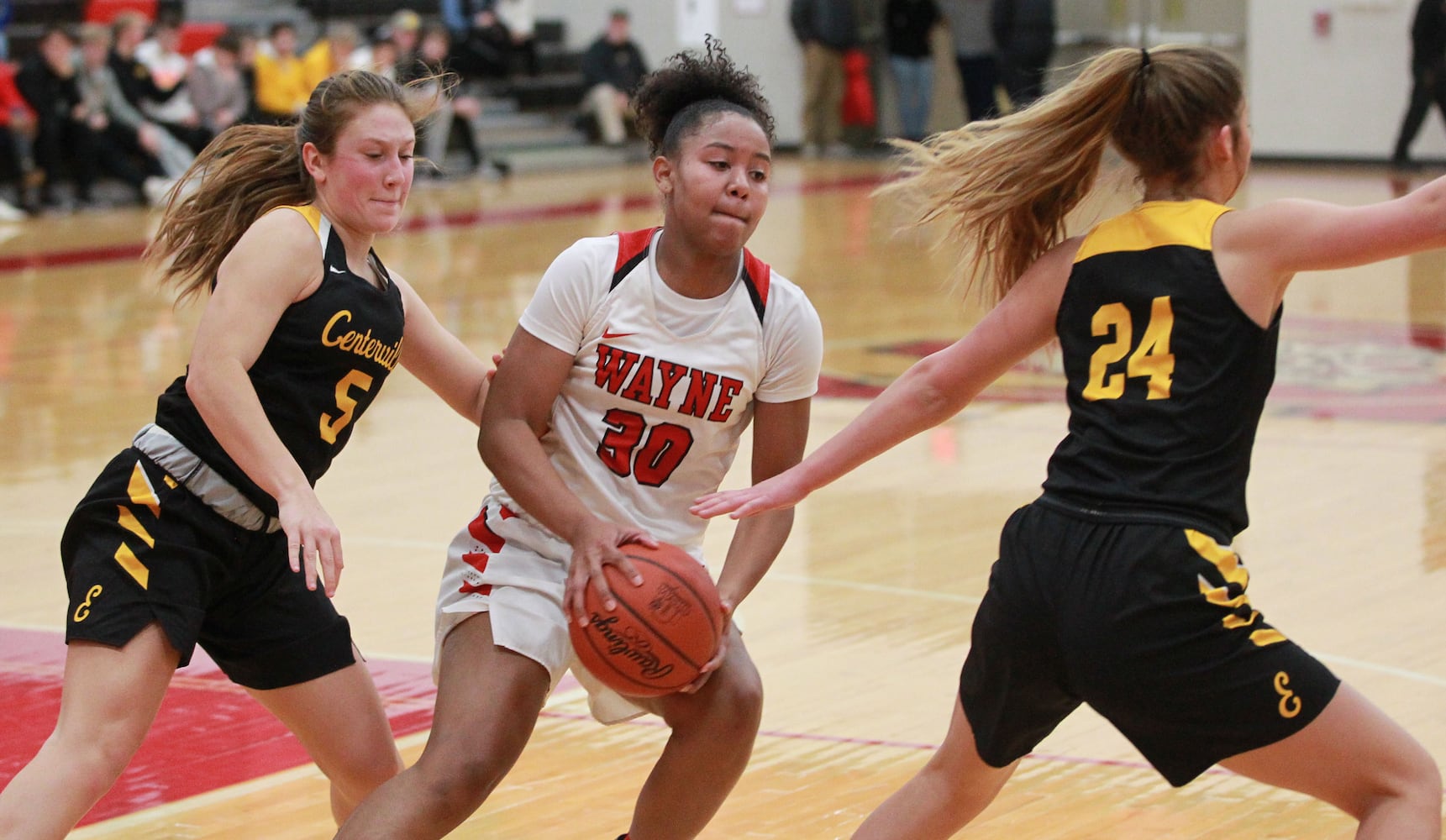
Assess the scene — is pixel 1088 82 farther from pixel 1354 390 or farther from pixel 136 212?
pixel 136 212

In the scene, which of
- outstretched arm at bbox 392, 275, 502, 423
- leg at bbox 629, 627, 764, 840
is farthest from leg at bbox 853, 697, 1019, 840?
outstretched arm at bbox 392, 275, 502, 423

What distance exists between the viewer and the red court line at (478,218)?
46.3ft

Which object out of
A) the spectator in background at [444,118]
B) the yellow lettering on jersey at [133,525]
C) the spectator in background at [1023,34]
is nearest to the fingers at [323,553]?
the yellow lettering on jersey at [133,525]

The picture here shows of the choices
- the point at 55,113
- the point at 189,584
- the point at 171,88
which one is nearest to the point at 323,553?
the point at 189,584

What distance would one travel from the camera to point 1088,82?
3.16m

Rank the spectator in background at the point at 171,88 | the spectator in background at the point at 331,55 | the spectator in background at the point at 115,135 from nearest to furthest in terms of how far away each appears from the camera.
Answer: the spectator in background at the point at 115,135 → the spectator in background at the point at 171,88 → the spectator in background at the point at 331,55

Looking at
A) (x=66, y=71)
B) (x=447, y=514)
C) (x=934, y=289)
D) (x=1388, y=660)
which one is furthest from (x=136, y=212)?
(x=1388, y=660)

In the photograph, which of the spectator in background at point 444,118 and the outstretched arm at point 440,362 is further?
the spectator in background at point 444,118

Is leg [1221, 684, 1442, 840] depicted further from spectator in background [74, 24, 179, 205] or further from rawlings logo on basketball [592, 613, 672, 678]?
spectator in background [74, 24, 179, 205]

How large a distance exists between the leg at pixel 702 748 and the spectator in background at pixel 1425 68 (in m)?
16.2

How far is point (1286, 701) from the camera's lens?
9.47 feet

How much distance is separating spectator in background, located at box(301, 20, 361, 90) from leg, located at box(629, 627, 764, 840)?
52.5ft

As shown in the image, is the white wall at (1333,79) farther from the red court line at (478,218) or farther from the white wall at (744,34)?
the white wall at (744,34)

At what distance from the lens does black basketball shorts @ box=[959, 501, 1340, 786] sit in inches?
114
